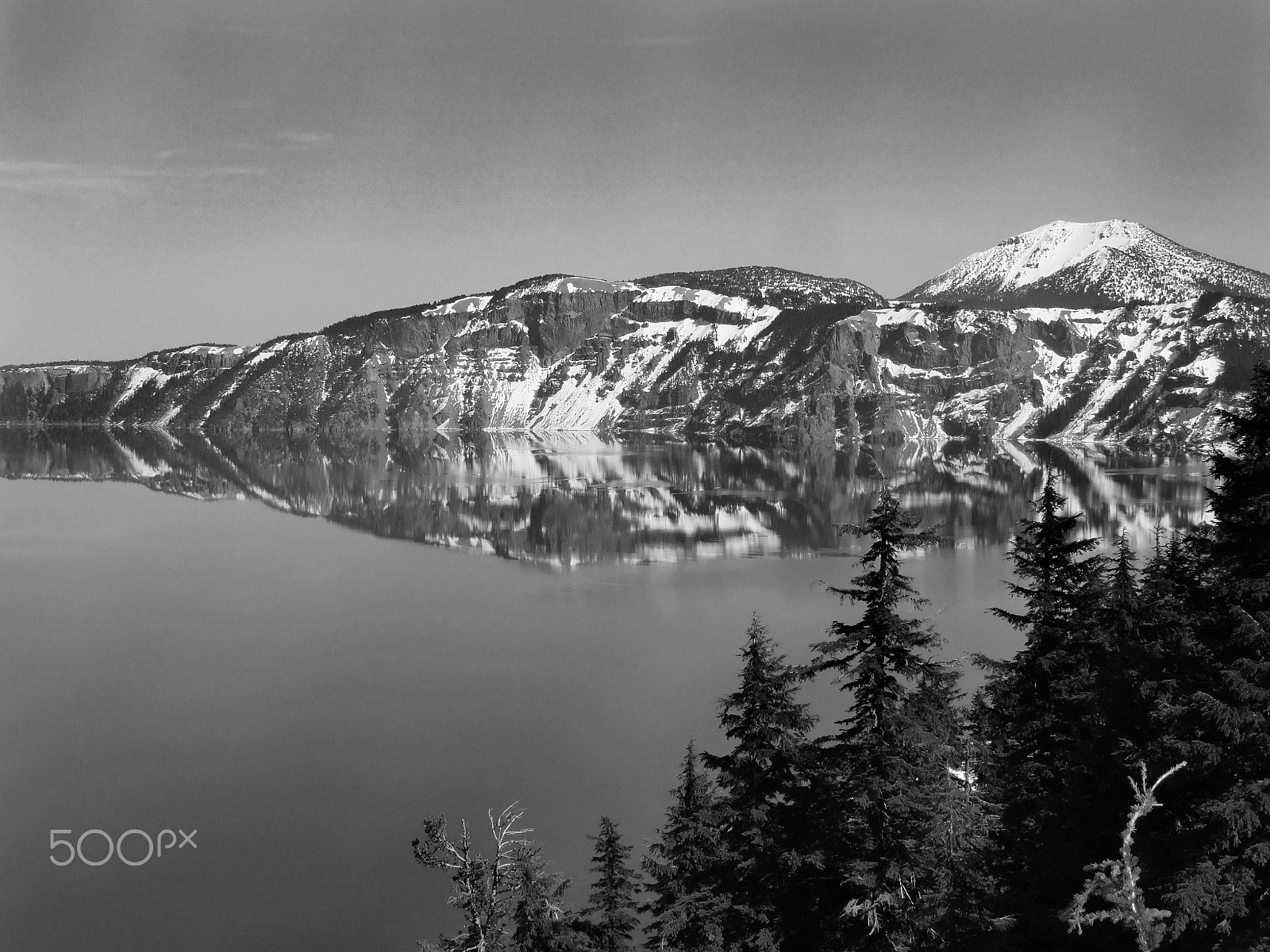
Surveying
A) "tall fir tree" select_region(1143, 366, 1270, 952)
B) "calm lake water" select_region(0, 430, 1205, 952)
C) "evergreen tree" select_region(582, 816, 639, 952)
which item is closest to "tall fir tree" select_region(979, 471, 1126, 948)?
"tall fir tree" select_region(1143, 366, 1270, 952)

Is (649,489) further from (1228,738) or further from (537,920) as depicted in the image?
(1228,738)

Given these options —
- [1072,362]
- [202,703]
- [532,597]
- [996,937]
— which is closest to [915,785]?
[996,937]

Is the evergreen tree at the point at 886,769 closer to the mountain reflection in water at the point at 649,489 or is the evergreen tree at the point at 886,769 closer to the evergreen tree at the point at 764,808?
the evergreen tree at the point at 764,808

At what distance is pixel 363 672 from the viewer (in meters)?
34.4

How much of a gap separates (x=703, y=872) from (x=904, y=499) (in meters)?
71.6

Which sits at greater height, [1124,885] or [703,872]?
[1124,885]

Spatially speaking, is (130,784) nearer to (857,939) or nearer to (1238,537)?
(857,939)

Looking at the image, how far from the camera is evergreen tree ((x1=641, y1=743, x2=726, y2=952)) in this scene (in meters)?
12.4

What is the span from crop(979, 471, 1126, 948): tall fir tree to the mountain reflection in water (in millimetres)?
34827

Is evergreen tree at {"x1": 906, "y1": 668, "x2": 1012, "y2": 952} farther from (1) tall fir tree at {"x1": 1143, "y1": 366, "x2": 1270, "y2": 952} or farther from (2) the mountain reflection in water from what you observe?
(2) the mountain reflection in water

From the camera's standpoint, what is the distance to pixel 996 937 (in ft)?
33.6
